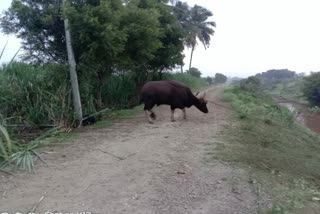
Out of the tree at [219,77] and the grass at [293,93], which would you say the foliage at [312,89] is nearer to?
the grass at [293,93]

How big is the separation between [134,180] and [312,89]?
37.0m

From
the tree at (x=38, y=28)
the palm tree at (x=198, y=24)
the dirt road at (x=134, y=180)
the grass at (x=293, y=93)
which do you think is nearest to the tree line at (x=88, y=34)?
the tree at (x=38, y=28)

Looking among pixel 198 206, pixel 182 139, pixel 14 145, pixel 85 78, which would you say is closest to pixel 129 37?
pixel 85 78

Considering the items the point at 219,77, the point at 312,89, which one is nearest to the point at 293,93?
the point at 312,89

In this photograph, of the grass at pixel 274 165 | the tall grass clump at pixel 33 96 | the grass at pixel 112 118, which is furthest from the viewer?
the grass at pixel 112 118

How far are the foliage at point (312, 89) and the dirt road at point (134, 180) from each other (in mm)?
33334

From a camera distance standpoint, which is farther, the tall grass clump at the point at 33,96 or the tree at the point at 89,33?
the tree at the point at 89,33

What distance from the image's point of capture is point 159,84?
35.6 ft

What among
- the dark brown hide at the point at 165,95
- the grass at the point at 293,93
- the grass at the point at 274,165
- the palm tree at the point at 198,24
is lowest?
the grass at the point at 293,93

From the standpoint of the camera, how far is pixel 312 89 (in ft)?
128

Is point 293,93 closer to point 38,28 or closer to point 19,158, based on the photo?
→ point 38,28

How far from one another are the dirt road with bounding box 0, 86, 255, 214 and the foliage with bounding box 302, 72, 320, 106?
3333 centimetres

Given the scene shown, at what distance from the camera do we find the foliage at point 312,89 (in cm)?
3850

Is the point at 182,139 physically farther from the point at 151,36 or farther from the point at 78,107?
the point at 151,36
